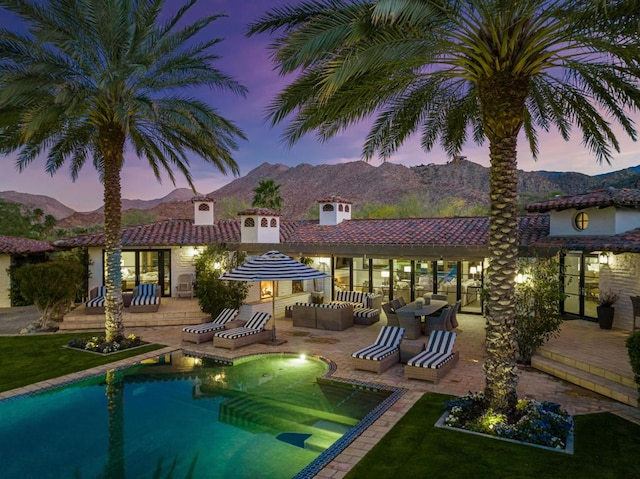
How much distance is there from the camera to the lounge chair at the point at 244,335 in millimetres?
14062

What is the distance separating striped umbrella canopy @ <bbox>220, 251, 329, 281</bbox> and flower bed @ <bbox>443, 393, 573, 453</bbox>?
7072mm

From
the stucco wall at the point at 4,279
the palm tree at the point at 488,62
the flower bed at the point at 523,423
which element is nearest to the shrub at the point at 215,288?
the palm tree at the point at 488,62

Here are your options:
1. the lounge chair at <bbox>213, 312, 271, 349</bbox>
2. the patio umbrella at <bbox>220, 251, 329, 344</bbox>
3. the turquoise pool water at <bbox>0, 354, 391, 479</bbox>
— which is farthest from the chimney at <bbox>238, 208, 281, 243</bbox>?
the turquoise pool water at <bbox>0, 354, 391, 479</bbox>

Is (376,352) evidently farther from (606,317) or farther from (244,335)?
(606,317)

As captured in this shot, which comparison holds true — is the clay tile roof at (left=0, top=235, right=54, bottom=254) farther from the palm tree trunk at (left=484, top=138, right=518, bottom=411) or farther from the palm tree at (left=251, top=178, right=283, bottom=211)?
the palm tree trunk at (left=484, top=138, right=518, bottom=411)

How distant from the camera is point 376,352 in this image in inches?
472

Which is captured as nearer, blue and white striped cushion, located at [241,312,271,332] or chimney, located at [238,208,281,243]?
blue and white striped cushion, located at [241,312,271,332]

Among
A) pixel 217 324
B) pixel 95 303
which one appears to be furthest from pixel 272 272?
pixel 95 303

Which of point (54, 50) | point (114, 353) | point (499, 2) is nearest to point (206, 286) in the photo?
point (114, 353)

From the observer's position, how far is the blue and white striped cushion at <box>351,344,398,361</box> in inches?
458

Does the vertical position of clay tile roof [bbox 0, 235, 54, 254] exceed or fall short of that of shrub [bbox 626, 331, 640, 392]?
it exceeds it

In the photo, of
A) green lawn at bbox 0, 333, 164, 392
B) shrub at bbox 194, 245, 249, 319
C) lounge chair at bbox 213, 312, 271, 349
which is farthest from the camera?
shrub at bbox 194, 245, 249, 319

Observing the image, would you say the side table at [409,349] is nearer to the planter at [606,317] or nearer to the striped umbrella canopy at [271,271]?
the striped umbrella canopy at [271,271]

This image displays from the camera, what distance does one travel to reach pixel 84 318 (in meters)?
17.8
